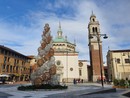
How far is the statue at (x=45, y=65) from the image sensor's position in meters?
20.5

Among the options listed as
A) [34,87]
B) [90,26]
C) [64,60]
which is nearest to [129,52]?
[90,26]

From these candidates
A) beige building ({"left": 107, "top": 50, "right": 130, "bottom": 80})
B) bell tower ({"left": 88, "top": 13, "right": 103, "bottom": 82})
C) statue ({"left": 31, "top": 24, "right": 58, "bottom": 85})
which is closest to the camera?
statue ({"left": 31, "top": 24, "right": 58, "bottom": 85})

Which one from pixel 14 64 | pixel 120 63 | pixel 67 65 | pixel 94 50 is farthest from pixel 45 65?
pixel 94 50

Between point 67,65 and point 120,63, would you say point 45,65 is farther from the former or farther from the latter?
point 120,63

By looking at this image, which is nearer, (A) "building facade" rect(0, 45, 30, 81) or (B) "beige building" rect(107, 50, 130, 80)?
(A) "building facade" rect(0, 45, 30, 81)

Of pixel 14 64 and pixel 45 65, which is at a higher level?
pixel 14 64

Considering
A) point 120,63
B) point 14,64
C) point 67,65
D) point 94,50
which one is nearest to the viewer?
point 120,63

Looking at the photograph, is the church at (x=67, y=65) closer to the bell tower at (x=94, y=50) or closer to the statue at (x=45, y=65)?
the bell tower at (x=94, y=50)

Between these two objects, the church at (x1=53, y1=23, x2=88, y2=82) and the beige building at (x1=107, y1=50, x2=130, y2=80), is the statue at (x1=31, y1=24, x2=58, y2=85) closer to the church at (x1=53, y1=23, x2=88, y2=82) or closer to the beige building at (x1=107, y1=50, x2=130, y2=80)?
the church at (x1=53, y1=23, x2=88, y2=82)

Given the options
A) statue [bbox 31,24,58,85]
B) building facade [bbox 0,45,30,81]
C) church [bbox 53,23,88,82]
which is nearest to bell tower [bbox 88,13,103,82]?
church [bbox 53,23,88,82]

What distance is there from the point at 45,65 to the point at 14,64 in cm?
3323

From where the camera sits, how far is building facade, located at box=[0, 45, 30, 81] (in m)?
44.7

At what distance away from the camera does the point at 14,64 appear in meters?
51.2

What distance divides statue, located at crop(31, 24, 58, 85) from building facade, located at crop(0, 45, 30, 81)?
83.9 feet
